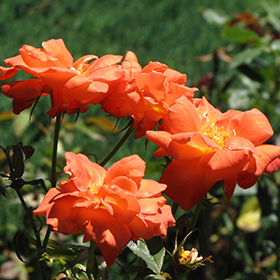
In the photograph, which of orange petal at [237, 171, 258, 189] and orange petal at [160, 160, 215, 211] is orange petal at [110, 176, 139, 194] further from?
orange petal at [237, 171, 258, 189]

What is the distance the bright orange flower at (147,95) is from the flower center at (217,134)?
3.0 inches

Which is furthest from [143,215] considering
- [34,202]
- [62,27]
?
[62,27]

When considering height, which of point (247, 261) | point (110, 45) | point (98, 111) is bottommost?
point (247, 261)

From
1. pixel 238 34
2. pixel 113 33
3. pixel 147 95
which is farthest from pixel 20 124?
pixel 113 33

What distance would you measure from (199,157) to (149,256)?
0.17 m

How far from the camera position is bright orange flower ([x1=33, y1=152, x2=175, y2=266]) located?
0.50 m

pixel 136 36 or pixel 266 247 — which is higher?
pixel 136 36

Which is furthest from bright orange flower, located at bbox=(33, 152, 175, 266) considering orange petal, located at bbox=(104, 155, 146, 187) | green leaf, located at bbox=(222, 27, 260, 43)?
green leaf, located at bbox=(222, 27, 260, 43)

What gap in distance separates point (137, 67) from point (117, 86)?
0.20 feet

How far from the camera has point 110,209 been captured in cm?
49

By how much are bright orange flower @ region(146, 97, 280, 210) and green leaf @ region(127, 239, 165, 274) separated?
0.29 ft

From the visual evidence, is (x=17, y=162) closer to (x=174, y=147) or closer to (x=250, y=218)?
(x=174, y=147)

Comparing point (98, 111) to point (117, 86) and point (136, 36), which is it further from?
point (117, 86)

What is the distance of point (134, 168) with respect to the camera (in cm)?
54
